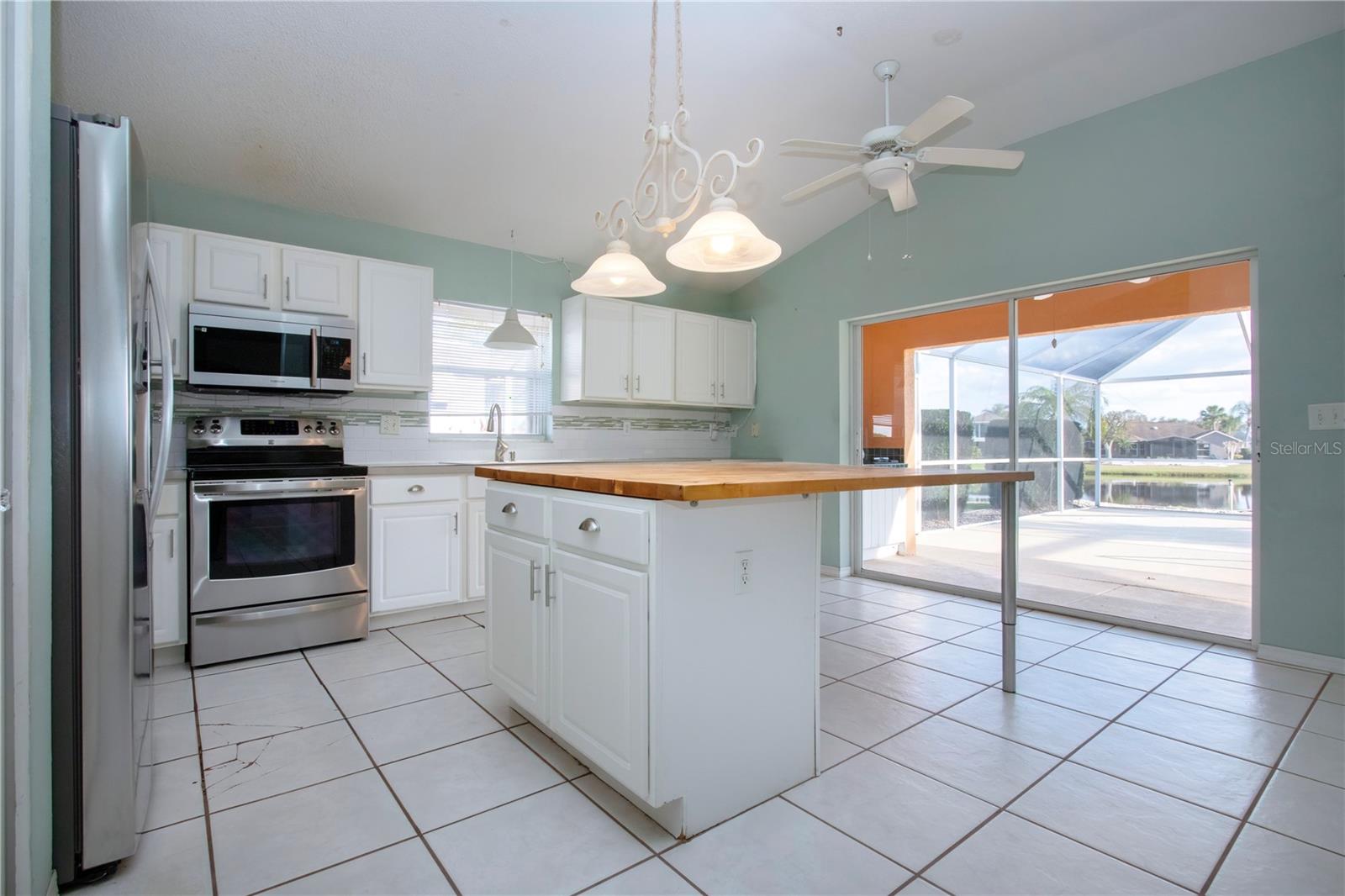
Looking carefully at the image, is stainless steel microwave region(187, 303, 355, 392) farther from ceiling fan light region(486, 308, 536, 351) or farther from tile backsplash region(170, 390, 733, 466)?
ceiling fan light region(486, 308, 536, 351)

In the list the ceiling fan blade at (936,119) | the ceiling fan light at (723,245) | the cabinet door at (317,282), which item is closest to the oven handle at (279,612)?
the cabinet door at (317,282)

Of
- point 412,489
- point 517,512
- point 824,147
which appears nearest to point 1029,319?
point 824,147

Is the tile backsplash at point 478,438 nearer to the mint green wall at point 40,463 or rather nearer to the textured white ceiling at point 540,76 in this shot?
the textured white ceiling at point 540,76

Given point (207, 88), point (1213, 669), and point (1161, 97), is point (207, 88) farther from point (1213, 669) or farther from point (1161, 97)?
point (1213, 669)

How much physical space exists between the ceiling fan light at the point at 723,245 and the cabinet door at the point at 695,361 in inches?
112

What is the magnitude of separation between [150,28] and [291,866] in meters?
2.91

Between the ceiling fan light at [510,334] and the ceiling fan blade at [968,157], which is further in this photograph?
the ceiling fan light at [510,334]

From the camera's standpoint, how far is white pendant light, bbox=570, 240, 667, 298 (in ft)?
7.89

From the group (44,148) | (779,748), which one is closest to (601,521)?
(779,748)

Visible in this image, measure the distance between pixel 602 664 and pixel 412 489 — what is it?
223cm

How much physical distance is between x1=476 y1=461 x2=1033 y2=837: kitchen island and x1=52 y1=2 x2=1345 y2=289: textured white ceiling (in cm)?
197

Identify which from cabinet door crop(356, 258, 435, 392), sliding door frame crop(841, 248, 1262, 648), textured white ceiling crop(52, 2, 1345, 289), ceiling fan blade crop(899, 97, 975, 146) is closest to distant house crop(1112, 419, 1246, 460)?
sliding door frame crop(841, 248, 1262, 648)

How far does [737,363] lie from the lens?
5.54 meters

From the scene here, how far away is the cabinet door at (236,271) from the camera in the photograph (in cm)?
325
